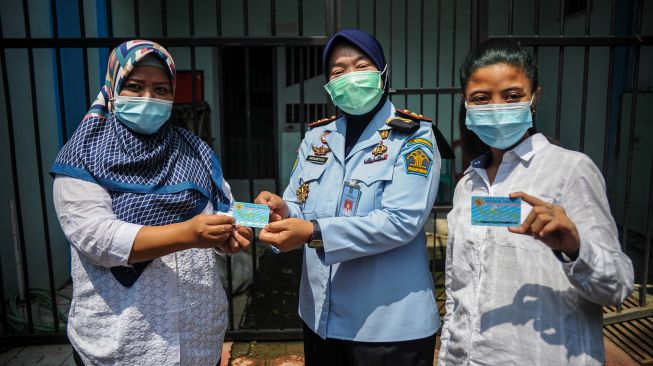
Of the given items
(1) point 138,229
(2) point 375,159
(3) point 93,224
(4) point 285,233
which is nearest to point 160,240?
(1) point 138,229

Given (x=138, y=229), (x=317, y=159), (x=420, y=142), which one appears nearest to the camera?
(x=138, y=229)

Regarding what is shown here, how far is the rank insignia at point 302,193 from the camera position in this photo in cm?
182

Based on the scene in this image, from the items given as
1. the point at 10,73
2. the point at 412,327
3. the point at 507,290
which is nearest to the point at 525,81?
the point at 507,290

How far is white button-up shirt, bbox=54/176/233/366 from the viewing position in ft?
4.66

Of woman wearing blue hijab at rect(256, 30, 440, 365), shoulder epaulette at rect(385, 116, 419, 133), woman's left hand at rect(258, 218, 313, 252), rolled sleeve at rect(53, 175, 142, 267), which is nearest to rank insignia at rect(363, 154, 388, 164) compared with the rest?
woman wearing blue hijab at rect(256, 30, 440, 365)

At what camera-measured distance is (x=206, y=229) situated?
4.55 feet

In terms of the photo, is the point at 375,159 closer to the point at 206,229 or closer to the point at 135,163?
the point at 206,229

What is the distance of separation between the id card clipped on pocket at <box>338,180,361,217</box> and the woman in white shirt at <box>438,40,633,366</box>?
31 cm

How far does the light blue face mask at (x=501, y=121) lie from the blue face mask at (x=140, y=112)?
98 centimetres

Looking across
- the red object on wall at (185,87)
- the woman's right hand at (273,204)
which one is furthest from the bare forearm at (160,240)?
the red object on wall at (185,87)

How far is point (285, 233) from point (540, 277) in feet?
2.37

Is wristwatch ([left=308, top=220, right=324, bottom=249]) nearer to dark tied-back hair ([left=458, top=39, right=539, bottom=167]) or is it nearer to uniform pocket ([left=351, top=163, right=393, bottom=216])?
uniform pocket ([left=351, top=163, right=393, bottom=216])

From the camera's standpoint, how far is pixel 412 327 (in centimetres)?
162

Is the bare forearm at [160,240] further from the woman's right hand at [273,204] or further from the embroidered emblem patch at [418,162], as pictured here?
the embroidered emblem patch at [418,162]
